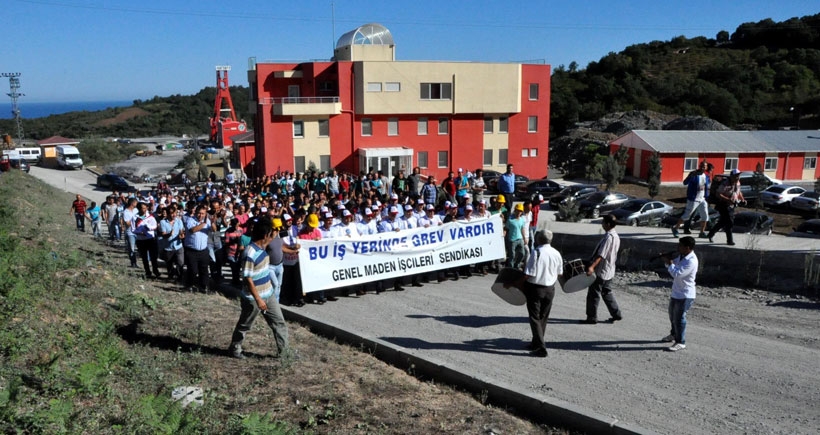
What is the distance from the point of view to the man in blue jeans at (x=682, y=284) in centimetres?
848

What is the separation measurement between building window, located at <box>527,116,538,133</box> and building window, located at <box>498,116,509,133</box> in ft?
5.98

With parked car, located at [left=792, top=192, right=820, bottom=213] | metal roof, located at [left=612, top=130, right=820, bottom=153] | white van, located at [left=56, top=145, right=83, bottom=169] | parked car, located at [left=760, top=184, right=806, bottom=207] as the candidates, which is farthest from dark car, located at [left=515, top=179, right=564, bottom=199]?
white van, located at [left=56, top=145, right=83, bottom=169]

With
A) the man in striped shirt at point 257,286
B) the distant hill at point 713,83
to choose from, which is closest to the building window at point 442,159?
the man in striped shirt at point 257,286

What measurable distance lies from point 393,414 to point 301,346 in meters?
2.53

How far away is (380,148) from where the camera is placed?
149 feet

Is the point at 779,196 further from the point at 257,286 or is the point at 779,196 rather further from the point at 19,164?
the point at 19,164

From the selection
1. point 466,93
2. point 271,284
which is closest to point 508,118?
point 466,93

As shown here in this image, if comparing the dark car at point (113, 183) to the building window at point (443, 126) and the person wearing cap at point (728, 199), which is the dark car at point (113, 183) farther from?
the person wearing cap at point (728, 199)

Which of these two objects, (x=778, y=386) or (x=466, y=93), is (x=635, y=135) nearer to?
(x=466, y=93)

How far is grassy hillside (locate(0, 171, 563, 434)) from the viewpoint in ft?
18.1

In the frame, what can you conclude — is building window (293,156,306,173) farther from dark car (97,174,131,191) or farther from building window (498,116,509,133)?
building window (498,116,509,133)

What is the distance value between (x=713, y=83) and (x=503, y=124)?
6479 centimetres

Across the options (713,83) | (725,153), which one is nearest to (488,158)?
(725,153)

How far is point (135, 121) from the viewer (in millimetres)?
137500
